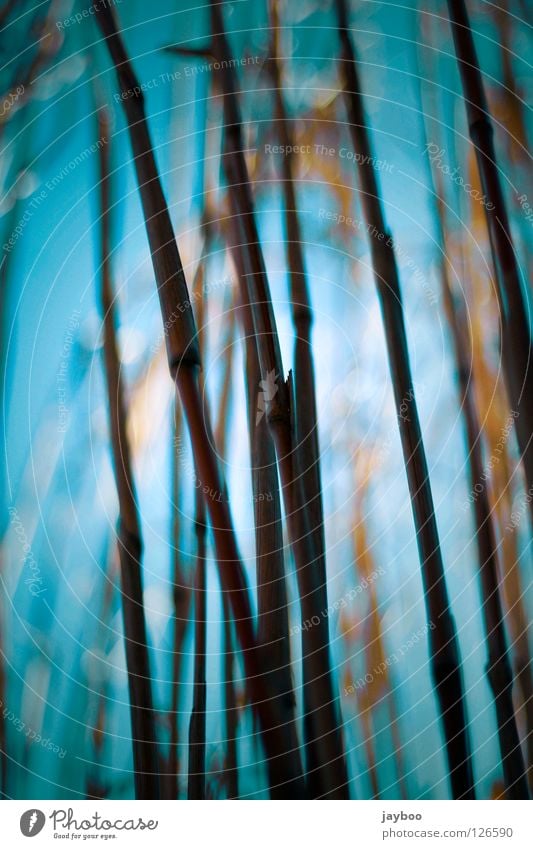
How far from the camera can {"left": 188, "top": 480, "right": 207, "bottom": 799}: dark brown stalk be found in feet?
2.80

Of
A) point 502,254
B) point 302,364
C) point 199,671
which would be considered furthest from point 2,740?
point 502,254

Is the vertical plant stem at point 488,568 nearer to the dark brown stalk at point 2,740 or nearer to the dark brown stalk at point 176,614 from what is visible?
the dark brown stalk at point 176,614

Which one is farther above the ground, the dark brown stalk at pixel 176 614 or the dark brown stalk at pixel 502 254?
the dark brown stalk at pixel 502 254

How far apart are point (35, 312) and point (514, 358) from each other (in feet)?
1.82

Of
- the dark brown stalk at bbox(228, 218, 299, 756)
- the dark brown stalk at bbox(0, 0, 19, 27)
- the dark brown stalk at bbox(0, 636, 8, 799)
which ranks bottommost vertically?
the dark brown stalk at bbox(0, 636, 8, 799)

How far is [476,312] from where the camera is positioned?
2.92 ft

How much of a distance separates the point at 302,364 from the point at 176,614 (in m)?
0.31

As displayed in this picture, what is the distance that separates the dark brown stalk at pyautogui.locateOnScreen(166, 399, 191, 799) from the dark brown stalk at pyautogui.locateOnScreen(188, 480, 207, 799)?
1cm

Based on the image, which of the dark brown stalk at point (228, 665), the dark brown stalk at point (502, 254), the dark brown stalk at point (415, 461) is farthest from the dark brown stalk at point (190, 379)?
the dark brown stalk at point (502, 254)

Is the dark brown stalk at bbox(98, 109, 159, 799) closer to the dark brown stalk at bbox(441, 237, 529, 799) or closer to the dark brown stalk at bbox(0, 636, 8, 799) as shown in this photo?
the dark brown stalk at bbox(0, 636, 8, 799)

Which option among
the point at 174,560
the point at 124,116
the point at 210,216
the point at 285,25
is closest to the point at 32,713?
the point at 174,560

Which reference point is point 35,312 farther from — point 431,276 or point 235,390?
point 431,276

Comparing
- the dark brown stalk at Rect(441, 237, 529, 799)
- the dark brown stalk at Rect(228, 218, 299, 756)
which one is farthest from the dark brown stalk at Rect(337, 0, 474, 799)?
the dark brown stalk at Rect(228, 218, 299, 756)

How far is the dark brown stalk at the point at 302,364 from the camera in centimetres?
87
